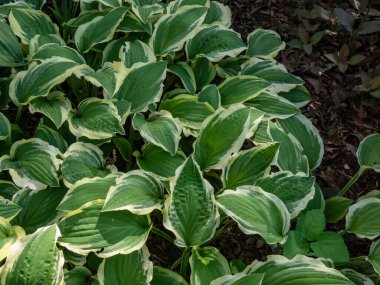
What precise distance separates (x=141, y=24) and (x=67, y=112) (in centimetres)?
58

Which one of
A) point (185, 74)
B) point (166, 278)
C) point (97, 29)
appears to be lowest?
point (166, 278)

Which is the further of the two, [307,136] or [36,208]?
[307,136]

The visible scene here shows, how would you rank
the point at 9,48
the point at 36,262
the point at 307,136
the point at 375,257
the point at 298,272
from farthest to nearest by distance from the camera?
the point at 9,48, the point at 307,136, the point at 375,257, the point at 298,272, the point at 36,262

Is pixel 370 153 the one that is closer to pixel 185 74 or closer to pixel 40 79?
pixel 185 74

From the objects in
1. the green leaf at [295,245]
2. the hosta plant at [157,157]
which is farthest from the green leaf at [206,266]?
the green leaf at [295,245]

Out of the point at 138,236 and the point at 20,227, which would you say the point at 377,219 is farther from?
the point at 20,227

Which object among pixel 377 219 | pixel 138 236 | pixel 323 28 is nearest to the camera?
pixel 138 236

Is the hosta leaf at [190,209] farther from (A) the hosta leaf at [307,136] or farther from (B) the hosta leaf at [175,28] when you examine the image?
(B) the hosta leaf at [175,28]

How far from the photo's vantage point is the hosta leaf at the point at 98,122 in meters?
1.83

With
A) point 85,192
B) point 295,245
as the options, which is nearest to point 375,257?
point 295,245

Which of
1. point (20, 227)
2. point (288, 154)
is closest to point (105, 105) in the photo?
point (20, 227)

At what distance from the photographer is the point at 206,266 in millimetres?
1577

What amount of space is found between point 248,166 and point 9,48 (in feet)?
3.68

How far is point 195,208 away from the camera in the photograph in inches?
60.9
